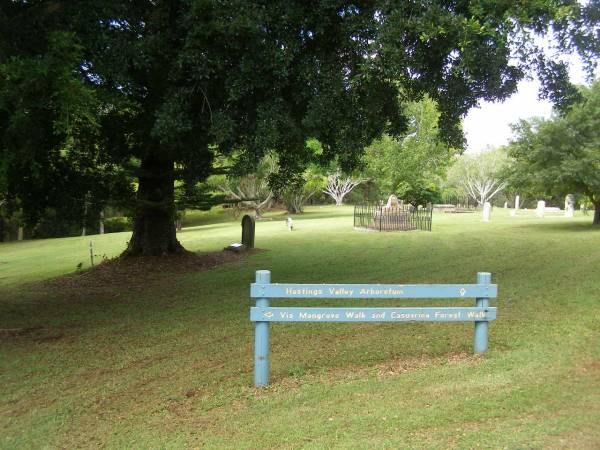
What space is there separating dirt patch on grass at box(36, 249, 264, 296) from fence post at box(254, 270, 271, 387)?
8.44m

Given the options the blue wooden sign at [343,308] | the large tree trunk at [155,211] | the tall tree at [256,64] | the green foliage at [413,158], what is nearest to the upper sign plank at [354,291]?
the blue wooden sign at [343,308]

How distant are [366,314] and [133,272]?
1152 cm

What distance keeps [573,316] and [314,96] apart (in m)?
5.37

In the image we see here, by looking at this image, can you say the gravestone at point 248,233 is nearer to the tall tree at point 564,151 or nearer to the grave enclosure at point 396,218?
the grave enclosure at point 396,218

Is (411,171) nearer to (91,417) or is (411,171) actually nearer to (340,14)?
(340,14)

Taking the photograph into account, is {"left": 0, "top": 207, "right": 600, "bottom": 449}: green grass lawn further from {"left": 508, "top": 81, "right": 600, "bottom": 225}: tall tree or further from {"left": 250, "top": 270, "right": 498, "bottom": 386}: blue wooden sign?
{"left": 508, "top": 81, "right": 600, "bottom": 225}: tall tree

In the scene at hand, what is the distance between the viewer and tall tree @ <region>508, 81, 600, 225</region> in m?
20.2

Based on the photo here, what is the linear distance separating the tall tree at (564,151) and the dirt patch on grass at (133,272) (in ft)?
43.1

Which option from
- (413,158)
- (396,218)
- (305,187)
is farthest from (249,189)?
(396,218)

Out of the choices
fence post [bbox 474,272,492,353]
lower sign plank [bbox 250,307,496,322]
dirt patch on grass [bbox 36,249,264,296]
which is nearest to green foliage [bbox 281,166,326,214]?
dirt patch on grass [bbox 36,249,264,296]

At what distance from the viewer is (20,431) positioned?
205 inches

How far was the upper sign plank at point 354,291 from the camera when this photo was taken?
5349 millimetres

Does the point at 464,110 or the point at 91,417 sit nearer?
the point at 91,417

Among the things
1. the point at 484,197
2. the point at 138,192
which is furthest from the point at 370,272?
the point at 484,197
